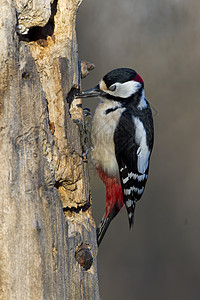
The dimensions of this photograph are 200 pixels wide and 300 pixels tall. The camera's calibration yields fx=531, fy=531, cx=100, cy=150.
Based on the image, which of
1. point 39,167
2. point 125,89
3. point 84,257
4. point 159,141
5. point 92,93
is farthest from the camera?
point 159,141

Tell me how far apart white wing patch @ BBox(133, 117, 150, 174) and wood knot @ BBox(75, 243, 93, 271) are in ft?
3.11

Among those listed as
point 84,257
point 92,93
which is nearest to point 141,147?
point 92,93

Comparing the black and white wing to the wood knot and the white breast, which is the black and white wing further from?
the wood knot

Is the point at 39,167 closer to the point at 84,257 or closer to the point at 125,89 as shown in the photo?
the point at 84,257

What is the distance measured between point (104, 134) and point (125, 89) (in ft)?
0.93

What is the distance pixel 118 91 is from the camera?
3.00 meters

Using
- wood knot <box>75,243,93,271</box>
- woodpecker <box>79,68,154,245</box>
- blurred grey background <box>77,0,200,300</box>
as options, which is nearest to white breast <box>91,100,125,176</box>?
woodpecker <box>79,68,154,245</box>

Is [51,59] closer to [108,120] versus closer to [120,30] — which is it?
[108,120]

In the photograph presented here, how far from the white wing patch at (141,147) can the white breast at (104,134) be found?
131mm

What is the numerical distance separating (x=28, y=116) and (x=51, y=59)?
0.39m

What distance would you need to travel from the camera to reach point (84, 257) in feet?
7.51


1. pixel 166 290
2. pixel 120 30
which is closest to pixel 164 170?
pixel 166 290

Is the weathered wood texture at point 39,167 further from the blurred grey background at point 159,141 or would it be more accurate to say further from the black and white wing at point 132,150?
the blurred grey background at point 159,141

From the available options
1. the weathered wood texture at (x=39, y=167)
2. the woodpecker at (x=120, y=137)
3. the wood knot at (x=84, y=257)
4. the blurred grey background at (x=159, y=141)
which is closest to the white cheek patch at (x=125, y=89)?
the woodpecker at (x=120, y=137)
